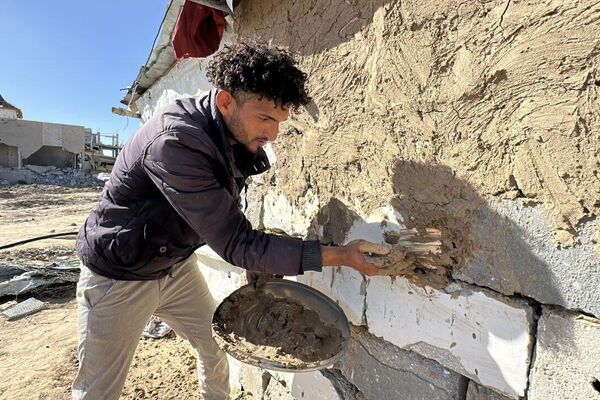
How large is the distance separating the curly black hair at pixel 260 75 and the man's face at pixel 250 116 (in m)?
0.03

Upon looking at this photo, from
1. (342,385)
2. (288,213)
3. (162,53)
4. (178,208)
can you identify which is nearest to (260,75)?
(178,208)

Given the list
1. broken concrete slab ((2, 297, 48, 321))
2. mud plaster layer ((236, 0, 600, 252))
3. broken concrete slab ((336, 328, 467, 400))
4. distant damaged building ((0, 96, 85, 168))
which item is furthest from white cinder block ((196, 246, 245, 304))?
distant damaged building ((0, 96, 85, 168))

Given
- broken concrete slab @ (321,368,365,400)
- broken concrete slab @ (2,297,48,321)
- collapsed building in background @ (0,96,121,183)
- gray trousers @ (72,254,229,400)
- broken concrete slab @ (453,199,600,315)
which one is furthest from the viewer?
collapsed building in background @ (0,96,121,183)

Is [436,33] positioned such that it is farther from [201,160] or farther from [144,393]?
[144,393]

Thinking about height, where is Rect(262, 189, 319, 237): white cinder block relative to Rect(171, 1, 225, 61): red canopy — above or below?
below

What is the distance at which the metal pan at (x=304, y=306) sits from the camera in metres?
1.49

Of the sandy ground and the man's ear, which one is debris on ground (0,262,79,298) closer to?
the sandy ground

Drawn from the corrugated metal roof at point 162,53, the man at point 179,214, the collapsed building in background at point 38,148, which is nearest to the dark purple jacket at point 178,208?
the man at point 179,214

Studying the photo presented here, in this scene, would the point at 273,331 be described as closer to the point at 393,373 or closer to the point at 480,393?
the point at 393,373

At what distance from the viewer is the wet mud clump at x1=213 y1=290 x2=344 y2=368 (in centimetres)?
162

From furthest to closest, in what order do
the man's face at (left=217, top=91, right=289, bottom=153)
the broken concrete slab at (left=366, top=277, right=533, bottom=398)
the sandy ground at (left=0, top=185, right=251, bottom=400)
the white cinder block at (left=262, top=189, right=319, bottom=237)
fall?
the sandy ground at (left=0, top=185, right=251, bottom=400) → the white cinder block at (left=262, top=189, right=319, bottom=237) → the man's face at (left=217, top=91, right=289, bottom=153) → the broken concrete slab at (left=366, top=277, right=533, bottom=398)

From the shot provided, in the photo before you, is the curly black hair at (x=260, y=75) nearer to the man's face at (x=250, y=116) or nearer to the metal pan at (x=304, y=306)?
the man's face at (x=250, y=116)

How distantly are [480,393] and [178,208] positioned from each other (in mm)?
1361

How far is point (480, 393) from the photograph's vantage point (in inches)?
56.7
